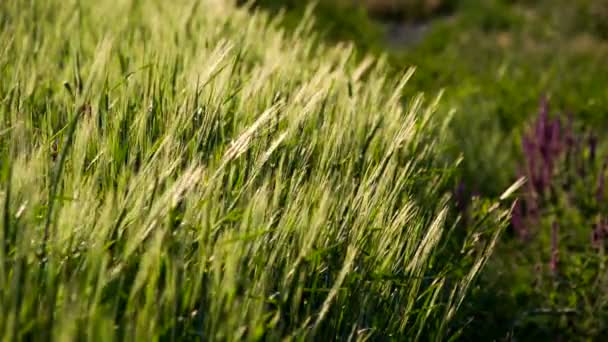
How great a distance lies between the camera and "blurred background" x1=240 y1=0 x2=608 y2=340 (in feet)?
7.06

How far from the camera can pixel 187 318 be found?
115 centimetres

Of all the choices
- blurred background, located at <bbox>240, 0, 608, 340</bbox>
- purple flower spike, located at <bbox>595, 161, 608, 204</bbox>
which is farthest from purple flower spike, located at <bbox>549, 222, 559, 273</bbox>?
purple flower spike, located at <bbox>595, 161, 608, 204</bbox>

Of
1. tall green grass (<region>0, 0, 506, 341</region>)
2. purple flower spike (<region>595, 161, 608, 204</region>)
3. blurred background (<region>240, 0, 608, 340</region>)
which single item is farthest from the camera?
purple flower spike (<region>595, 161, 608, 204</region>)

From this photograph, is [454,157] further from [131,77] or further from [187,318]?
[187,318]

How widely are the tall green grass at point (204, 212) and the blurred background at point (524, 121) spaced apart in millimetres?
335

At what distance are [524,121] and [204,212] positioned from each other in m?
2.38

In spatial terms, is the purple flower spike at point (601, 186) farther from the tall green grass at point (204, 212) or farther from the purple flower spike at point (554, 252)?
the tall green grass at point (204, 212)

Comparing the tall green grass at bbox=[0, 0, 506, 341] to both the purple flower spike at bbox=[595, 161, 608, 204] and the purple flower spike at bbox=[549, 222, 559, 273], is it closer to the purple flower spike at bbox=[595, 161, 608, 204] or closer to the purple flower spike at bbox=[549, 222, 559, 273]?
the purple flower spike at bbox=[549, 222, 559, 273]

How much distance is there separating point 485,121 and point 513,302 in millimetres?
1406

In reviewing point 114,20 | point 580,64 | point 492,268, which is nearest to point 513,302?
point 492,268

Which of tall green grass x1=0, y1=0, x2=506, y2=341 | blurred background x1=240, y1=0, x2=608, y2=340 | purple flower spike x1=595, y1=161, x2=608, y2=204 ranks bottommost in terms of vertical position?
blurred background x1=240, y1=0, x2=608, y2=340

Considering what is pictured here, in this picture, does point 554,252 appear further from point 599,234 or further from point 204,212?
point 204,212

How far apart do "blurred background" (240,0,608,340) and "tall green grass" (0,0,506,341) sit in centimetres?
33

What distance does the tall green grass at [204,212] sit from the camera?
3.69ft
